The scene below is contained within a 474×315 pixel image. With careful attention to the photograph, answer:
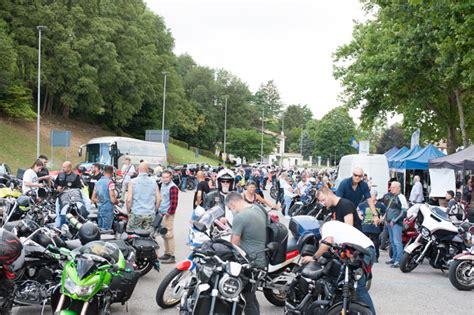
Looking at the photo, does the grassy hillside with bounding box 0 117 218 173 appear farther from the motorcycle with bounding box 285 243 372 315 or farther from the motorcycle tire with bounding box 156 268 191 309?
the motorcycle with bounding box 285 243 372 315

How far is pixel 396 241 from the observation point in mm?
10891

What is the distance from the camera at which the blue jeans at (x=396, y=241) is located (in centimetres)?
1077

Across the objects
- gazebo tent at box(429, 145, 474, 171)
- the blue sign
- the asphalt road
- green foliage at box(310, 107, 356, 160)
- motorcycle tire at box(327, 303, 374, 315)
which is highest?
green foliage at box(310, 107, 356, 160)

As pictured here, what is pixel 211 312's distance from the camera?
486 cm

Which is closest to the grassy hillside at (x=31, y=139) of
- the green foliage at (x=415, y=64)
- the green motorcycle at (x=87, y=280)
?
the green foliage at (x=415, y=64)

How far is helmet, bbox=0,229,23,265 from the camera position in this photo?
17.4ft

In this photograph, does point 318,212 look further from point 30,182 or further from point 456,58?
point 456,58

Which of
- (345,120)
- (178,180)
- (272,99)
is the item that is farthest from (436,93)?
(272,99)

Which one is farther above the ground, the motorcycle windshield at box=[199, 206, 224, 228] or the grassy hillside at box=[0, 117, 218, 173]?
the grassy hillside at box=[0, 117, 218, 173]

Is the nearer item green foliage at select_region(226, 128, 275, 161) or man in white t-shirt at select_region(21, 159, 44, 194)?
man in white t-shirt at select_region(21, 159, 44, 194)

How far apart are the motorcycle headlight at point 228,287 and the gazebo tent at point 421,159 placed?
21261 mm

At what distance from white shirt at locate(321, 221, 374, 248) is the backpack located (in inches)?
33.6

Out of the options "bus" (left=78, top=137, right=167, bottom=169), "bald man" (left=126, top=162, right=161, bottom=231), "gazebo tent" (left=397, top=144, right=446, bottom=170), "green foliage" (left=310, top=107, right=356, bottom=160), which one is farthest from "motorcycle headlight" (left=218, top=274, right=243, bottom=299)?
"green foliage" (left=310, top=107, right=356, bottom=160)

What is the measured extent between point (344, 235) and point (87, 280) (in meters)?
2.49
